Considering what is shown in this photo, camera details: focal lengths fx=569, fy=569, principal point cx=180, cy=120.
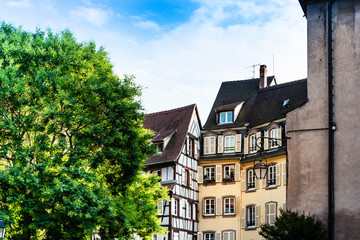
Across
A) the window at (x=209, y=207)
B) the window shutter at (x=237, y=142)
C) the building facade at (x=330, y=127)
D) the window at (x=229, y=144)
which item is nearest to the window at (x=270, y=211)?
the window at (x=209, y=207)

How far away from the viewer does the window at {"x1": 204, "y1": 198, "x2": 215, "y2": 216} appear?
4381 centimetres

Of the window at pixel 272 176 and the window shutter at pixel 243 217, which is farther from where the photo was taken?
the window shutter at pixel 243 217

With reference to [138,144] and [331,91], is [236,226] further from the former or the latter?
[331,91]

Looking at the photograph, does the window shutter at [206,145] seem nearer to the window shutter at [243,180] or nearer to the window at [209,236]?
the window shutter at [243,180]

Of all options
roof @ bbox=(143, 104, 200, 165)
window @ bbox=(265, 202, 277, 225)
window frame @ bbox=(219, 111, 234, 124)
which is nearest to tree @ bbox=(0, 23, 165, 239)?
window @ bbox=(265, 202, 277, 225)

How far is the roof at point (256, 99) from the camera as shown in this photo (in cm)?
4228

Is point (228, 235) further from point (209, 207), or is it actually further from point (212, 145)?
point (212, 145)

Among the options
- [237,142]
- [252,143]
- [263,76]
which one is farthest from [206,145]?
[263,76]

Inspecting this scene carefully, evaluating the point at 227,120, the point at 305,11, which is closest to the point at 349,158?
the point at 305,11

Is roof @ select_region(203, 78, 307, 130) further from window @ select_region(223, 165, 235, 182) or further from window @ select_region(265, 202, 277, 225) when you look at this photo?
window @ select_region(265, 202, 277, 225)

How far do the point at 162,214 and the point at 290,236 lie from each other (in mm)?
26009

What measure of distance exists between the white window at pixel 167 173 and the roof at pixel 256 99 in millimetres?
5430

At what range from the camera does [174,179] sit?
42125mm

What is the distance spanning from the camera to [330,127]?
18.0 meters
